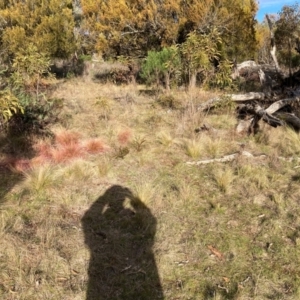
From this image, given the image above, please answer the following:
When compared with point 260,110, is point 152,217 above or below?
below

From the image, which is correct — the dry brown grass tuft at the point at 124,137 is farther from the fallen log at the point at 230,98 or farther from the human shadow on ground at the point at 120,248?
the human shadow on ground at the point at 120,248

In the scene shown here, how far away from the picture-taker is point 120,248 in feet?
11.7

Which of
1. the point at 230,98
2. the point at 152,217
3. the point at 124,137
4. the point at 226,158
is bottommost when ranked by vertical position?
the point at 124,137

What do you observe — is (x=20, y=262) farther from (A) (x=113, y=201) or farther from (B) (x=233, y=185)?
(B) (x=233, y=185)

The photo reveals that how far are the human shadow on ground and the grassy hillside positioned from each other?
11 mm

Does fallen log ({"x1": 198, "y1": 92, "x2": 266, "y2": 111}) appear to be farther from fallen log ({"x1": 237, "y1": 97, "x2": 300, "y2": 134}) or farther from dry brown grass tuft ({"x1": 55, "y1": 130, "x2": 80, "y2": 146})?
dry brown grass tuft ({"x1": 55, "y1": 130, "x2": 80, "y2": 146})

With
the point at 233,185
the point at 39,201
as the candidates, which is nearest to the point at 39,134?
the point at 39,201

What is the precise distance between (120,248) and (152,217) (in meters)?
0.65

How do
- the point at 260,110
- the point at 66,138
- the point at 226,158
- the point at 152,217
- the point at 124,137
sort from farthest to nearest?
the point at 260,110
the point at 124,137
the point at 66,138
the point at 226,158
the point at 152,217

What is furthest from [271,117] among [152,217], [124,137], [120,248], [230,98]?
[120,248]

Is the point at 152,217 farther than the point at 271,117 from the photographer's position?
No

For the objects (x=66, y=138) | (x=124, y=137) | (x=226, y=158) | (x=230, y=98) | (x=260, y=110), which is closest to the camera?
(x=226, y=158)

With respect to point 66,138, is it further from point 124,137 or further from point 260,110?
point 260,110

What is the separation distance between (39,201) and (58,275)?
4.79 feet
